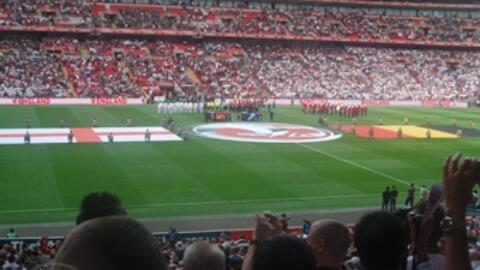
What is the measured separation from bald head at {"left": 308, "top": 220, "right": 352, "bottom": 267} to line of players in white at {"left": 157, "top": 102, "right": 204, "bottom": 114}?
138 feet

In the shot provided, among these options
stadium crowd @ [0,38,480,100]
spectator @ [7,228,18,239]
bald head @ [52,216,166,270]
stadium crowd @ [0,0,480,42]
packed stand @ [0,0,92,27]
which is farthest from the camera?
stadium crowd @ [0,0,480,42]

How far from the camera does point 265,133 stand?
123ft

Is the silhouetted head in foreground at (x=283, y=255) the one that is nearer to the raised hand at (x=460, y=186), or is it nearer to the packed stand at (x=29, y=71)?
the raised hand at (x=460, y=186)

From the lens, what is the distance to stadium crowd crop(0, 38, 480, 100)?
56.3m

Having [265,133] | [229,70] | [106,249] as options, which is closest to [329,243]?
[106,249]

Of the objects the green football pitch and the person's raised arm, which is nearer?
the person's raised arm

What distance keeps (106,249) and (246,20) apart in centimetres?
7081

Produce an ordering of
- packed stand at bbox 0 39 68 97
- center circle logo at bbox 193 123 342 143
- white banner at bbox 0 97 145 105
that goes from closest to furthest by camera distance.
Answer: center circle logo at bbox 193 123 342 143, white banner at bbox 0 97 145 105, packed stand at bbox 0 39 68 97

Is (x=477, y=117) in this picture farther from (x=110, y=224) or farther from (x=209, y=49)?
(x=110, y=224)

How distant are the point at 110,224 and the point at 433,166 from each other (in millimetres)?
28616

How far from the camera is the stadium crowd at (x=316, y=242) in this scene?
2.34 meters

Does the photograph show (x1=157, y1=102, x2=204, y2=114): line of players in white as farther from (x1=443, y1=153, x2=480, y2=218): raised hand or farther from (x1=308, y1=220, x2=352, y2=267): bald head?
(x1=443, y1=153, x2=480, y2=218): raised hand

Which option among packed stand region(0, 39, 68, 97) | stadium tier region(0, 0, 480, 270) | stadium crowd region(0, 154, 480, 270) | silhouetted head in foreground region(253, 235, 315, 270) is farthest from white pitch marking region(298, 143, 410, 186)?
packed stand region(0, 39, 68, 97)

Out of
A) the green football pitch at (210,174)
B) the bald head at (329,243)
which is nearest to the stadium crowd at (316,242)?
the bald head at (329,243)
